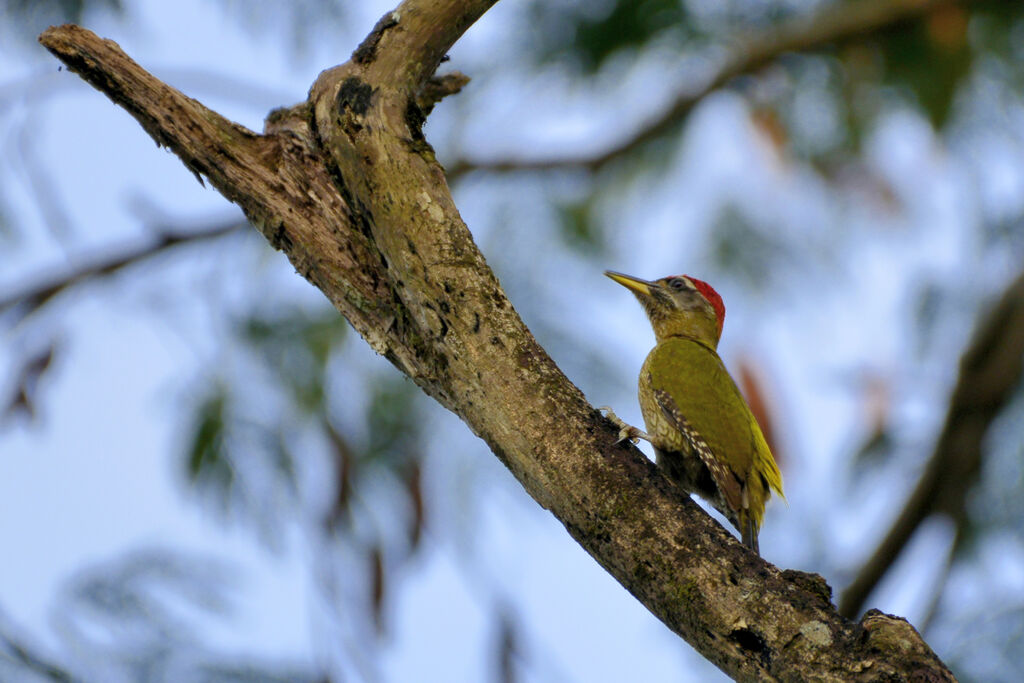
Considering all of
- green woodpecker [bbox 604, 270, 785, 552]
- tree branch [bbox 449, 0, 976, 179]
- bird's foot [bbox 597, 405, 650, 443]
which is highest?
tree branch [bbox 449, 0, 976, 179]

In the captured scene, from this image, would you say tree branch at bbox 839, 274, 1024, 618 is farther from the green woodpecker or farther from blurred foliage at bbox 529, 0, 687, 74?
blurred foliage at bbox 529, 0, 687, 74

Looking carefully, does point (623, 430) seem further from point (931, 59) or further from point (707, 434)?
point (931, 59)

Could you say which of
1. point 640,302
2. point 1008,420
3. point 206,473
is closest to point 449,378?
point 640,302

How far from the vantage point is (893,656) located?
2.43 meters

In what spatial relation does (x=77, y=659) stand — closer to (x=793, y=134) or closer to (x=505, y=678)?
(x=505, y=678)

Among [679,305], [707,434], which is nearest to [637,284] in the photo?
[679,305]

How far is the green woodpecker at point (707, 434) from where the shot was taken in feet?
14.6

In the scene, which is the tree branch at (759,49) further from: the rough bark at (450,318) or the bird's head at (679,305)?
the rough bark at (450,318)

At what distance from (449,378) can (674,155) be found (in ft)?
16.5

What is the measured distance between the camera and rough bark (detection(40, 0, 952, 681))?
2602 millimetres

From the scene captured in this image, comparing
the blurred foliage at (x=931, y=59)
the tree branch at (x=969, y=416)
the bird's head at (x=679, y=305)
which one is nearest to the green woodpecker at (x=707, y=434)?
the bird's head at (x=679, y=305)

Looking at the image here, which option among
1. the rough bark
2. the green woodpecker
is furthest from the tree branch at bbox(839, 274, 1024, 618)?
the rough bark

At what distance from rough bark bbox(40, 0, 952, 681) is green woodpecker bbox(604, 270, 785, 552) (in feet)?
4.85

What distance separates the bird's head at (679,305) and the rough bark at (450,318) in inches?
93.0
